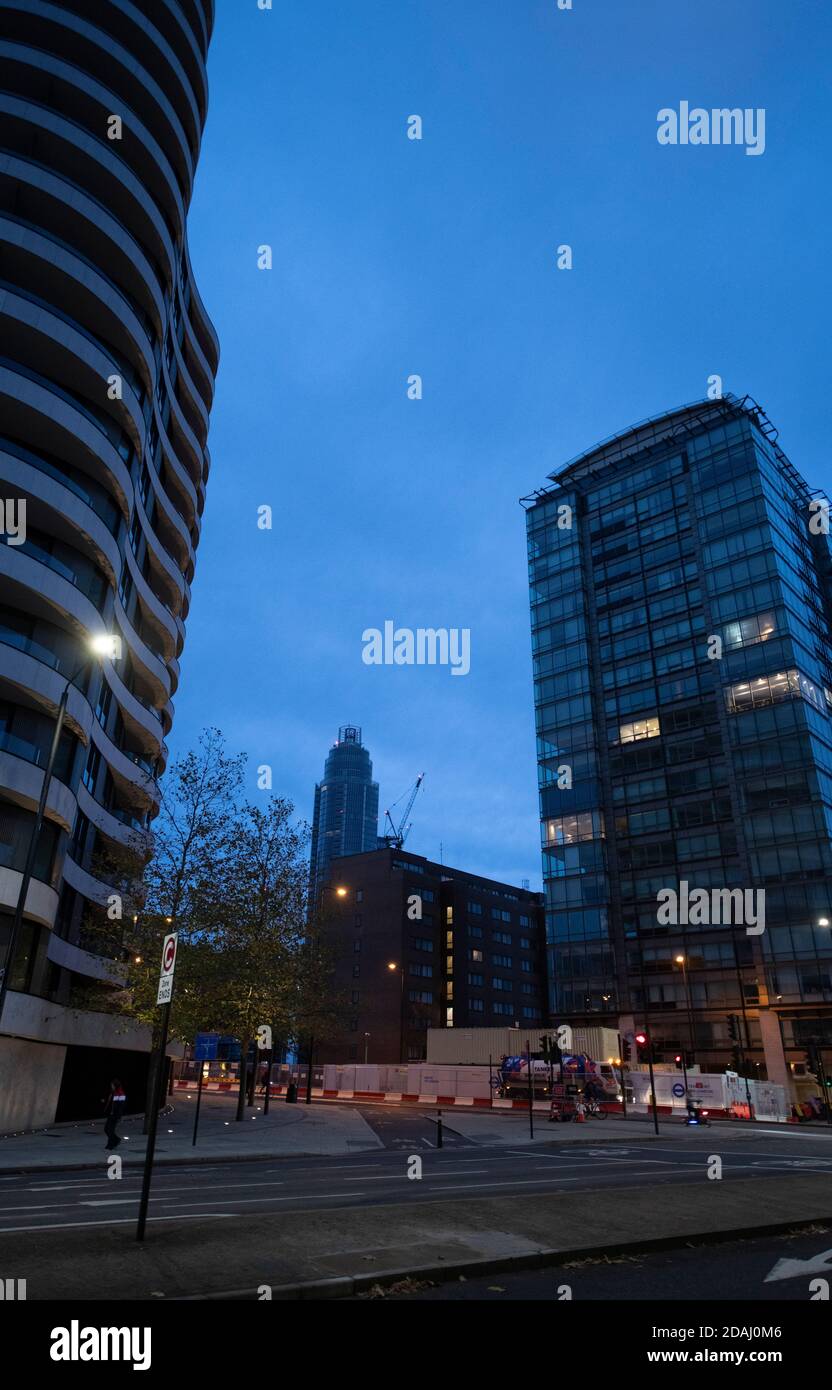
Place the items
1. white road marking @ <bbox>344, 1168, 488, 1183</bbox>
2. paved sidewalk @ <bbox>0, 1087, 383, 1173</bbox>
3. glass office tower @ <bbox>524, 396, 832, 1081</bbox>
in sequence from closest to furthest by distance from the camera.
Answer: white road marking @ <bbox>344, 1168, 488, 1183</bbox>, paved sidewalk @ <bbox>0, 1087, 383, 1173</bbox>, glass office tower @ <bbox>524, 396, 832, 1081</bbox>

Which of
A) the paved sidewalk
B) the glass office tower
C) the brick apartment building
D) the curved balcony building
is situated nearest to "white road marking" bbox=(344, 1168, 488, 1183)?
the paved sidewalk

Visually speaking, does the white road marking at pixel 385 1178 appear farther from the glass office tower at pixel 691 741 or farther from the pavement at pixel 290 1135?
the glass office tower at pixel 691 741

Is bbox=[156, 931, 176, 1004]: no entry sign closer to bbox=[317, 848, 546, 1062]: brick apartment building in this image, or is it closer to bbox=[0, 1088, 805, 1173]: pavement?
bbox=[0, 1088, 805, 1173]: pavement

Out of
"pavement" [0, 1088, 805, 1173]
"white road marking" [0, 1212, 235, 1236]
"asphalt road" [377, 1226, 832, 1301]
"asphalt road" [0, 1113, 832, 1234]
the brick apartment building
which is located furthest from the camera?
the brick apartment building

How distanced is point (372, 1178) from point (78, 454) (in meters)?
28.8

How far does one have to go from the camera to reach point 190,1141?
89.7ft

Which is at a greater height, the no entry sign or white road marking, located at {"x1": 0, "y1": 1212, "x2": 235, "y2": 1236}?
the no entry sign

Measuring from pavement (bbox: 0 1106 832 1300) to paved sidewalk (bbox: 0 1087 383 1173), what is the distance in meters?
2.18

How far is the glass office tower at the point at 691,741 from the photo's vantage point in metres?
73.0

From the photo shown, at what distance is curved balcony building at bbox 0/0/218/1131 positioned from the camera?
30875 mm

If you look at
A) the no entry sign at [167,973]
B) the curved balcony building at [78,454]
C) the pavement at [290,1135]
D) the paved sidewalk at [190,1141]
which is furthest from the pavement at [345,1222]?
the curved balcony building at [78,454]

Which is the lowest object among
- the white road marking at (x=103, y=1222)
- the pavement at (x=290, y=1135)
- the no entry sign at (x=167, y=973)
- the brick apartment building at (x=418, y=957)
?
the pavement at (x=290, y=1135)

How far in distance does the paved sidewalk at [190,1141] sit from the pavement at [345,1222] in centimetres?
218

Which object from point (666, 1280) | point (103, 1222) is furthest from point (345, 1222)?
point (666, 1280)
